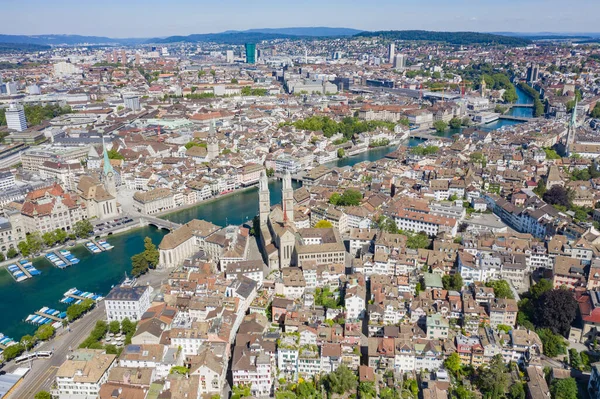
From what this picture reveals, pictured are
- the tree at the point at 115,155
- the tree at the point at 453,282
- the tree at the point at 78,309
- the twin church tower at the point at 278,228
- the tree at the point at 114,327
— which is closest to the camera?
the tree at the point at 114,327

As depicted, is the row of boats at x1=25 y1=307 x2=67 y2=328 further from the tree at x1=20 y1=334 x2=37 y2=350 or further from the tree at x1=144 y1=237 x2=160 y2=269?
the tree at x1=144 y1=237 x2=160 y2=269

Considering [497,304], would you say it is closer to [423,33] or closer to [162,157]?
[162,157]

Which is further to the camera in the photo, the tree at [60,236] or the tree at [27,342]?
the tree at [60,236]

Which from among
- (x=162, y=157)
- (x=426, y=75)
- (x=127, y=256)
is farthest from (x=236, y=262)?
(x=426, y=75)

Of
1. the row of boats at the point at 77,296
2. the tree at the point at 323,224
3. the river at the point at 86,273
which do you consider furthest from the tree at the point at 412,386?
the river at the point at 86,273

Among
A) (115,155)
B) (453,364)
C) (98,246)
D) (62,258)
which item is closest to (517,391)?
(453,364)

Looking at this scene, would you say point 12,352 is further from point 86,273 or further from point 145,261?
point 86,273

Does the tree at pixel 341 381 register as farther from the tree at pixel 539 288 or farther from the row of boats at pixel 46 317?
the row of boats at pixel 46 317

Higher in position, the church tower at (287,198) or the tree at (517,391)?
the church tower at (287,198)
